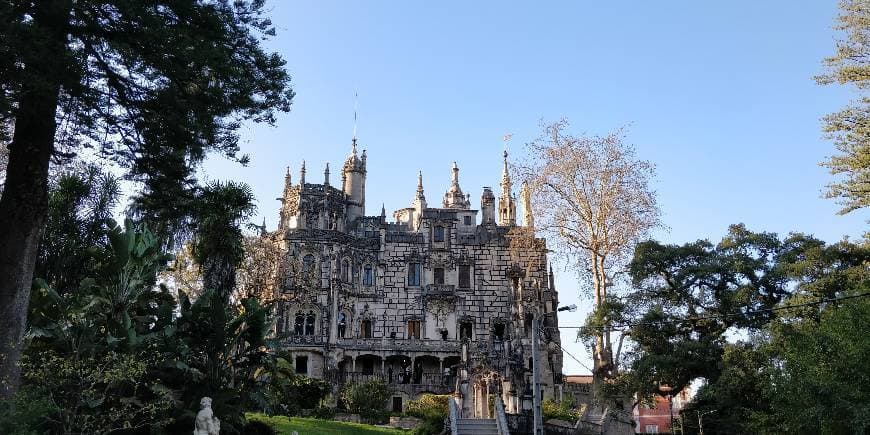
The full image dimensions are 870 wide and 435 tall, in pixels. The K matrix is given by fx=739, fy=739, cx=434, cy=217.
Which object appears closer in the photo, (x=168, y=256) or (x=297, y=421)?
(x=168, y=256)

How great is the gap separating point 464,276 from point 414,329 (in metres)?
5.15

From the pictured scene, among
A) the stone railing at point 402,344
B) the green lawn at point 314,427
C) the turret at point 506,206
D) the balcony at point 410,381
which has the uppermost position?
the turret at point 506,206

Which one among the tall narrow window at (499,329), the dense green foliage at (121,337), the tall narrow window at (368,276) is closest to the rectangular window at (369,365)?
the tall narrow window at (368,276)

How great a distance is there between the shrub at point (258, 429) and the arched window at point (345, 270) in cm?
2536

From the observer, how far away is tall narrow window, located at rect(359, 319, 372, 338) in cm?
5022

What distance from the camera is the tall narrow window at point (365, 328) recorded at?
165ft

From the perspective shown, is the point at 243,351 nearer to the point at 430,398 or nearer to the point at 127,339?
the point at 127,339

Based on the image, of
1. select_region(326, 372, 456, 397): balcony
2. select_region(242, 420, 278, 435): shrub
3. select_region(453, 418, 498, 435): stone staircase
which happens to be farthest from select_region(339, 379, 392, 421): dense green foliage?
select_region(242, 420, 278, 435): shrub

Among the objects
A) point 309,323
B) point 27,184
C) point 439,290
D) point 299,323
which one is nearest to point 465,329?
point 439,290

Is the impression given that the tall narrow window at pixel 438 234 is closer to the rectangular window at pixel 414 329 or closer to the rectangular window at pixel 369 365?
the rectangular window at pixel 414 329

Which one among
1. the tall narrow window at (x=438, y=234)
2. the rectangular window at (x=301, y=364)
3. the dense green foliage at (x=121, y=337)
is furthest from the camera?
the tall narrow window at (x=438, y=234)

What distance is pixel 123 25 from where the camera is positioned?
1566 centimetres

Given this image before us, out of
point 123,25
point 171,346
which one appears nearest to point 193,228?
point 171,346

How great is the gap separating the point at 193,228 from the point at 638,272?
18450 millimetres
